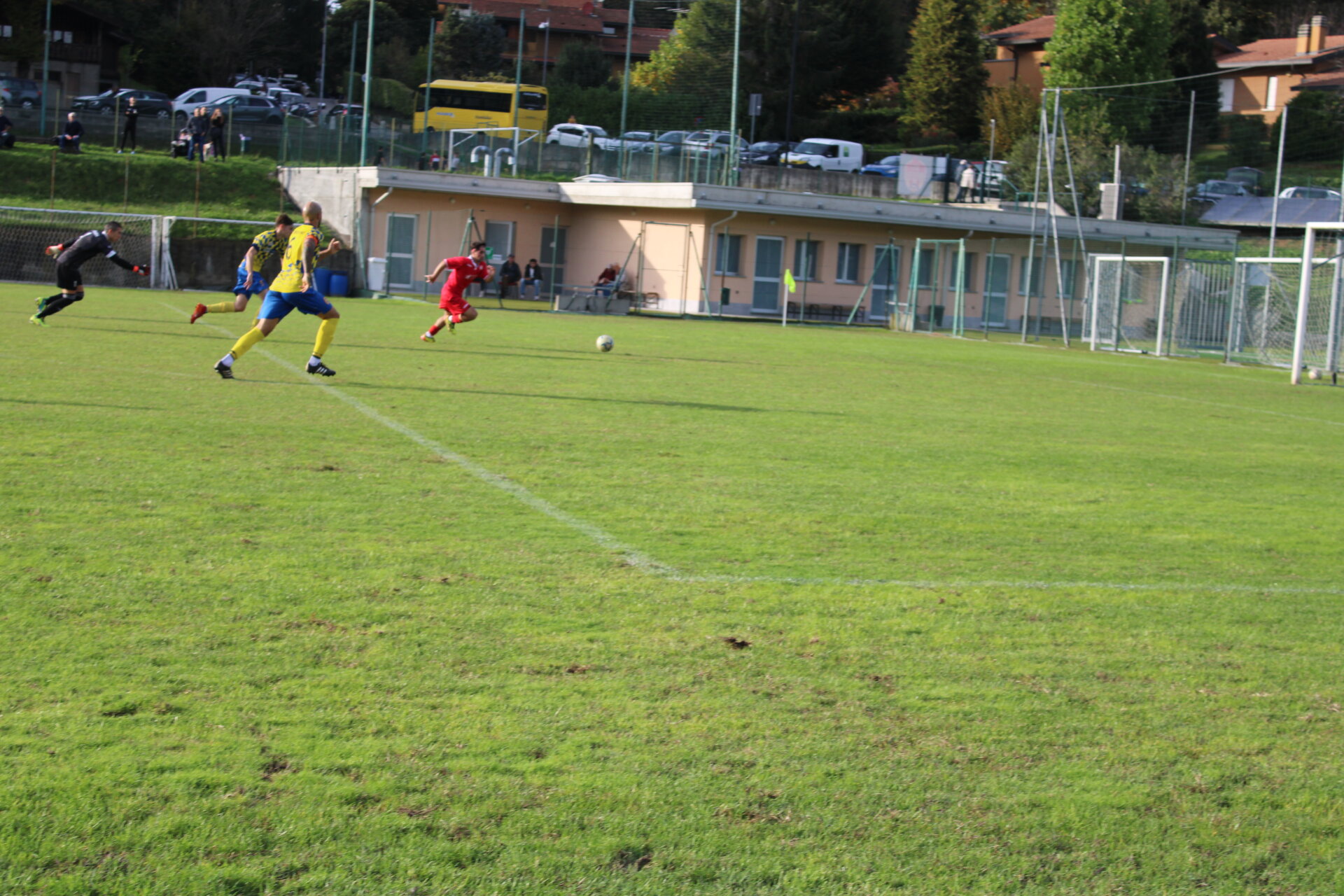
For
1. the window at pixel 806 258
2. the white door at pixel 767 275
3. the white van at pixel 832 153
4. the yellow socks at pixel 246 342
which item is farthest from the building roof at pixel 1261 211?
the yellow socks at pixel 246 342

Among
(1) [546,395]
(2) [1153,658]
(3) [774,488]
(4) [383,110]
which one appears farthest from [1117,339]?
(4) [383,110]

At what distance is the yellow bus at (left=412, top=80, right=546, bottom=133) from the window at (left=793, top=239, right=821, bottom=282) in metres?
16.9

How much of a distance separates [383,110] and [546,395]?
171ft

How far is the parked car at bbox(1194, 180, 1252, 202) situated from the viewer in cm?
5122

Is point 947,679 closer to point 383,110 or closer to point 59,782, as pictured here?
point 59,782

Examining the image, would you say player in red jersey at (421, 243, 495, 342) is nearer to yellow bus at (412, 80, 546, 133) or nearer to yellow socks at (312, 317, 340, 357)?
yellow socks at (312, 317, 340, 357)

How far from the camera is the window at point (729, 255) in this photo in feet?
142

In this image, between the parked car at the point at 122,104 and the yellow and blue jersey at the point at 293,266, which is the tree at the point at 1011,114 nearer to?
the parked car at the point at 122,104

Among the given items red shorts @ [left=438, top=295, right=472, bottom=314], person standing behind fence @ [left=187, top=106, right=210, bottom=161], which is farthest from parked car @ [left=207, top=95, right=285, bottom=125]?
red shorts @ [left=438, top=295, right=472, bottom=314]

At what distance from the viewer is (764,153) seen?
5694 cm

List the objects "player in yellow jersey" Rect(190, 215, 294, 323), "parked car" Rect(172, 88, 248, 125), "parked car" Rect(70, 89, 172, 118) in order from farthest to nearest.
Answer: "parked car" Rect(172, 88, 248, 125) → "parked car" Rect(70, 89, 172, 118) → "player in yellow jersey" Rect(190, 215, 294, 323)

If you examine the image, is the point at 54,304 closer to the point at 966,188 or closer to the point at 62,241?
the point at 62,241

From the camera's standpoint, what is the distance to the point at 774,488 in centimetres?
933

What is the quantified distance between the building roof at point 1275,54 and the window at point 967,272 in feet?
59.8
